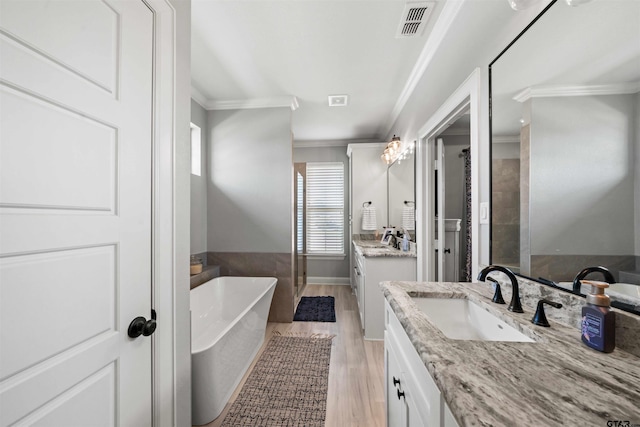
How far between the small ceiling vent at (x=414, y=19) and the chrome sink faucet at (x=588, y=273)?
172cm

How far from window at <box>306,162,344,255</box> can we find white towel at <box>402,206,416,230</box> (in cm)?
179

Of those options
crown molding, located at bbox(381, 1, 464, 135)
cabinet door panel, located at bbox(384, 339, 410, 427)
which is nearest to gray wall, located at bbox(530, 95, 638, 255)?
cabinet door panel, located at bbox(384, 339, 410, 427)

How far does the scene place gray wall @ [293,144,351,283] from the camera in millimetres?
4863

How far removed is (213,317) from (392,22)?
3.19 m

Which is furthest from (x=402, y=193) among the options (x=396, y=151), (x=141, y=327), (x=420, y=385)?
(x=141, y=327)

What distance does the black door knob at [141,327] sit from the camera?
2.99ft

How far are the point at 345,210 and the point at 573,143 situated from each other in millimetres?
4022

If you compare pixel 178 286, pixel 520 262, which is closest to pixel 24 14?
pixel 178 286

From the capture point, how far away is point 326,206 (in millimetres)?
4883

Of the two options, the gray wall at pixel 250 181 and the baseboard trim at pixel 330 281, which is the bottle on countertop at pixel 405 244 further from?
the baseboard trim at pixel 330 281

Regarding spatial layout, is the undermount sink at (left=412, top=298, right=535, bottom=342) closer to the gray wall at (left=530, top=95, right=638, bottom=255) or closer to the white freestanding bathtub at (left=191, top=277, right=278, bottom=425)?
the gray wall at (left=530, top=95, right=638, bottom=255)

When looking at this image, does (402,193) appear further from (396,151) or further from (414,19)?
(414,19)

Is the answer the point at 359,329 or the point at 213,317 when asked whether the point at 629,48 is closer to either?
the point at 359,329

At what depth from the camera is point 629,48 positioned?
0.73 m
